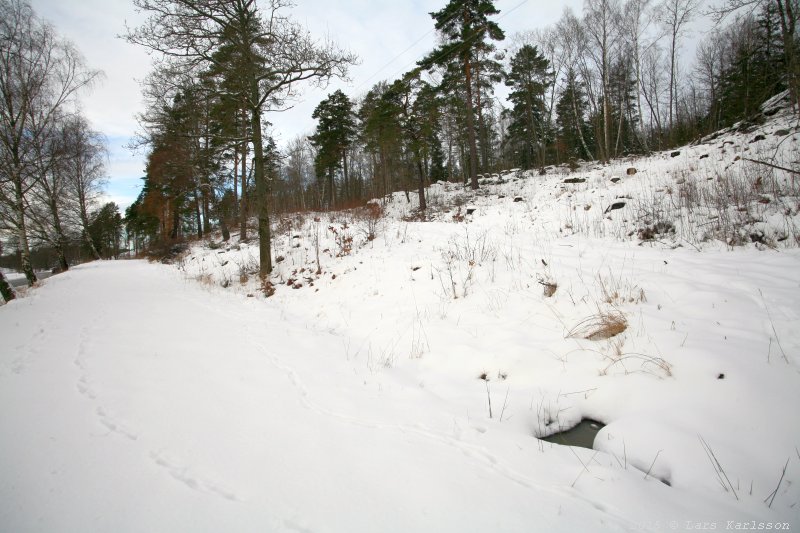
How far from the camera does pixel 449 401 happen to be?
2705mm

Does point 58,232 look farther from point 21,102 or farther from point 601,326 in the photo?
point 601,326

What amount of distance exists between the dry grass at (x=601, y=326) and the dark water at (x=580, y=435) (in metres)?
1.09

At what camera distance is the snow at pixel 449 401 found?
4.95ft

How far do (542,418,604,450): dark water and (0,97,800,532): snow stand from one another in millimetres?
82

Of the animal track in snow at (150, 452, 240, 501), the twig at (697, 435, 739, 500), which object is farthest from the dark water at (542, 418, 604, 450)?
the animal track in snow at (150, 452, 240, 501)

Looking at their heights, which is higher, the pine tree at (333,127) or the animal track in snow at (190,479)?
the pine tree at (333,127)

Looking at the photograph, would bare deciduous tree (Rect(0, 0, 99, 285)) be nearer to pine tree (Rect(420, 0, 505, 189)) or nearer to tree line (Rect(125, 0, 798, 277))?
tree line (Rect(125, 0, 798, 277))

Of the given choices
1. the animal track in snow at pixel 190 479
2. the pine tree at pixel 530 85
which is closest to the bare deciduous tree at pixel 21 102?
the animal track in snow at pixel 190 479

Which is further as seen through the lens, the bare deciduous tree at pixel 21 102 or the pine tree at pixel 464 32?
the pine tree at pixel 464 32

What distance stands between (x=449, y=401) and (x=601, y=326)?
1.94m

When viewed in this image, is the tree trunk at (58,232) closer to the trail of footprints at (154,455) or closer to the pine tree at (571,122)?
the trail of footprints at (154,455)

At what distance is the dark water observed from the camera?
7.16ft

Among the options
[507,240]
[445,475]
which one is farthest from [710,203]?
[445,475]

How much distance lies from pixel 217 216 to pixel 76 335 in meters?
16.9
